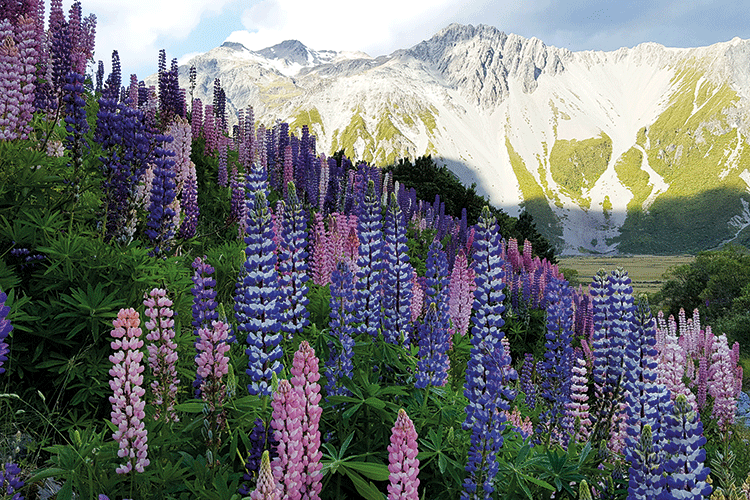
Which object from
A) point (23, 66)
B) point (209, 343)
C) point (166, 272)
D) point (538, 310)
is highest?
point (23, 66)

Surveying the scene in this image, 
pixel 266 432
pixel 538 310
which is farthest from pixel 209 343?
pixel 538 310

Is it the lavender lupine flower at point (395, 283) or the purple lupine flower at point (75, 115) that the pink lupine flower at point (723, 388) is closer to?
the lavender lupine flower at point (395, 283)

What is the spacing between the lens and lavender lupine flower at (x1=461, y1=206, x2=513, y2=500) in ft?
8.51

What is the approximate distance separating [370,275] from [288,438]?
6.64 ft

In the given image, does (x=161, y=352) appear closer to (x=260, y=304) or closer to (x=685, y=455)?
(x=260, y=304)

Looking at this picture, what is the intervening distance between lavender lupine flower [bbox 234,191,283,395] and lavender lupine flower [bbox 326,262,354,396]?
2.46ft

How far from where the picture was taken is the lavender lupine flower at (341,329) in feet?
11.0

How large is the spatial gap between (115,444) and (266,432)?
1213 mm

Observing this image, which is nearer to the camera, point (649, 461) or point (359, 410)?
point (649, 461)

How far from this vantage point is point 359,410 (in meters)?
3.12

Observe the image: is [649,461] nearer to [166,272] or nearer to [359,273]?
[359,273]

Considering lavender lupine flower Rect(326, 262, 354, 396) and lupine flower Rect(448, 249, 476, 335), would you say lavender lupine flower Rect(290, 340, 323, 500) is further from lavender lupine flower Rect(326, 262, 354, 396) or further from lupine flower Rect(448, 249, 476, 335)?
lupine flower Rect(448, 249, 476, 335)

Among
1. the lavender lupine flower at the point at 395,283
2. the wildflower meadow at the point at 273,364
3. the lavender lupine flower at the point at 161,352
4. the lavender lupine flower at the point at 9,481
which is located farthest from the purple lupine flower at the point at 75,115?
the lavender lupine flower at the point at 395,283

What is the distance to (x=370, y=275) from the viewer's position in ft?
12.4
